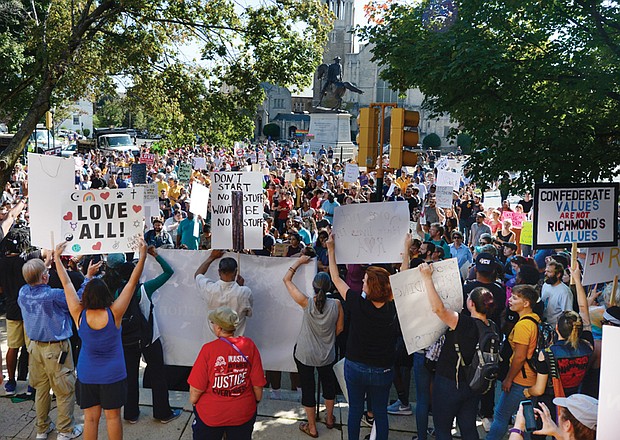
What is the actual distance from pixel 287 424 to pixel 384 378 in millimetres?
1448

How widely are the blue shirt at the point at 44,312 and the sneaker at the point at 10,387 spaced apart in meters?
1.51

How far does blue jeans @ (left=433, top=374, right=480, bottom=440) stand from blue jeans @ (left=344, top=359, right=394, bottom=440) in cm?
46

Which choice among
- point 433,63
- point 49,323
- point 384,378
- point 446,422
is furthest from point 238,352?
point 433,63

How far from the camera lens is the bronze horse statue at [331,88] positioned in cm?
3503

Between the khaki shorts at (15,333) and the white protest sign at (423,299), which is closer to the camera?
the white protest sign at (423,299)

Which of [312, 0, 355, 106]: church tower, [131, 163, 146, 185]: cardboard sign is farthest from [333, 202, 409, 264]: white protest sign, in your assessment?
[312, 0, 355, 106]: church tower

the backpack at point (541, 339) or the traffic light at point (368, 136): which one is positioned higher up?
the traffic light at point (368, 136)

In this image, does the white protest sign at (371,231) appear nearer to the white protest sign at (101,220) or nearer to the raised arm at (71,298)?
the white protest sign at (101,220)

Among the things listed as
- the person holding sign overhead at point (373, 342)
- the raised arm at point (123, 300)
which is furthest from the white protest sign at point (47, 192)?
the person holding sign overhead at point (373, 342)

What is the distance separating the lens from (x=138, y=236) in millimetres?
5797

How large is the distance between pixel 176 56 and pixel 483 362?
9.59 meters

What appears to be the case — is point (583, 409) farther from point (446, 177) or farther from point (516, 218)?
point (446, 177)

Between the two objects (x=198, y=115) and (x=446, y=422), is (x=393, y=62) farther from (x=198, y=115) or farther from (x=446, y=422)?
(x=198, y=115)

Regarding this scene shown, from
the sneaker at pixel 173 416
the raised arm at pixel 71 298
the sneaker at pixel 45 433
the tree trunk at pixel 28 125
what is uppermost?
the tree trunk at pixel 28 125
